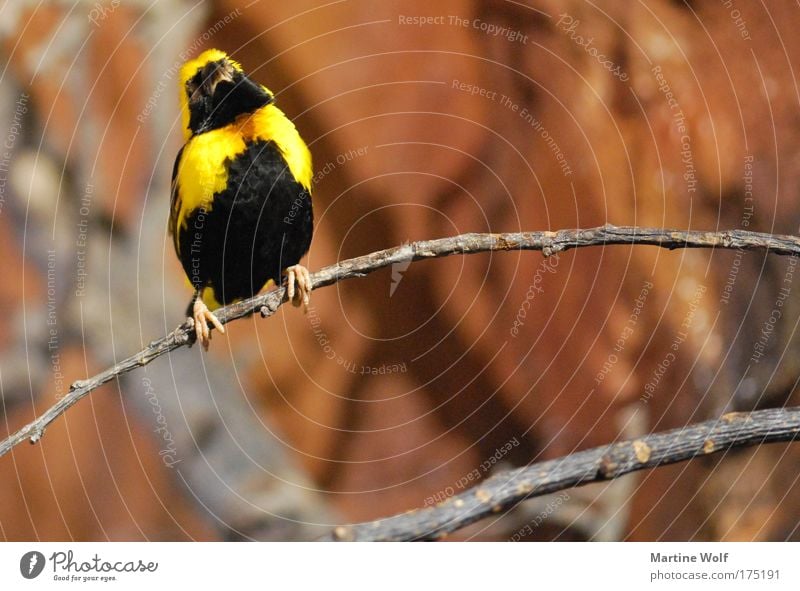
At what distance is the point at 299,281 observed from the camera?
1.06 metres

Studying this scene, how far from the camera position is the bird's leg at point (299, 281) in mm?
1053

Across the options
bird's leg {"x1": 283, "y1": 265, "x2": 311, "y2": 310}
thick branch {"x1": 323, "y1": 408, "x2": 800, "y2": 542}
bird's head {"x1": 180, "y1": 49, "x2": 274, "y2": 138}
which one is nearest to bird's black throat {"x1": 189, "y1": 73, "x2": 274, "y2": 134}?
bird's head {"x1": 180, "y1": 49, "x2": 274, "y2": 138}

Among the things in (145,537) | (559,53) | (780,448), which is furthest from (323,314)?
(780,448)

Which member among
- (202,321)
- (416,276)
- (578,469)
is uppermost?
(416,276)

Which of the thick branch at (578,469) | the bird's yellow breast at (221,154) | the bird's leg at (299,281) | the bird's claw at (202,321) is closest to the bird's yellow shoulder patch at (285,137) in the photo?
the bird's yellow breast at (221,154)

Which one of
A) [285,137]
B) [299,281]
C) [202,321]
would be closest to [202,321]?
[202,321]

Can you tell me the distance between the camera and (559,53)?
1.17 meters

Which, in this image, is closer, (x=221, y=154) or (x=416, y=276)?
(x=221, y=154)

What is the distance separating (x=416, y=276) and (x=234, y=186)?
1.00 feet

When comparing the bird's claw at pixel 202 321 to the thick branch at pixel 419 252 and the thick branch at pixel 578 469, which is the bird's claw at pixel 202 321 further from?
the thick branch at pixel 578 469

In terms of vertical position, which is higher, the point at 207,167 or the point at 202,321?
the point at 207,167

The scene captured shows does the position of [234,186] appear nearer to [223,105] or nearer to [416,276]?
[223,105]

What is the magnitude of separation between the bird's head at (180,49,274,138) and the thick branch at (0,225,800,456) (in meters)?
0.26

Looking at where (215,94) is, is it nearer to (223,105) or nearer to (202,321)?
(223,105)
